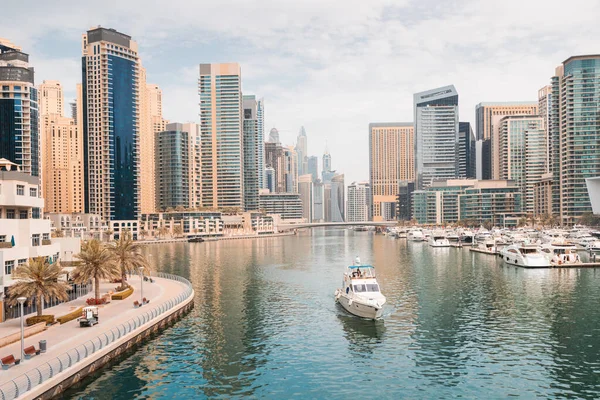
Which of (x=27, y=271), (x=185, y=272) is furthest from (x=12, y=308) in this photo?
(x=185, y=272)

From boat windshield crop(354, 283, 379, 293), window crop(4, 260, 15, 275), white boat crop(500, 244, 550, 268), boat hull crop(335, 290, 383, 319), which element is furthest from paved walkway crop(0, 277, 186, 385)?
white boat crop(500, 244, 550, 268)

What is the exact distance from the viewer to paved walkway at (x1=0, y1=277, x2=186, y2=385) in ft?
133

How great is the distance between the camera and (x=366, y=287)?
68438 millimetres

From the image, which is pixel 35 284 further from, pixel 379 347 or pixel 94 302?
pixel 379 347

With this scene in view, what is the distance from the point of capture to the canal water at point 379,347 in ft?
139

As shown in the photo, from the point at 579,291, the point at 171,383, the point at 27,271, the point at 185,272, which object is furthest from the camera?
the point at 185,272

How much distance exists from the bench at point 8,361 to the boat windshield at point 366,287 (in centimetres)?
4027

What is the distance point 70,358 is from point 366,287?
37720 mm

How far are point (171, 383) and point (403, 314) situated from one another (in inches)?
1361

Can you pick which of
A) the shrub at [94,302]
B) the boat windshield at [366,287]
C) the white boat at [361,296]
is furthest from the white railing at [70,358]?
the boat windshield at [366,287]

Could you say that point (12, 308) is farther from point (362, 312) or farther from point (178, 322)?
point (362, 312)

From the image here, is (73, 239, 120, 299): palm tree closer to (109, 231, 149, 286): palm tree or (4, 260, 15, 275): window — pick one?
(4, 260, 15, 275): window

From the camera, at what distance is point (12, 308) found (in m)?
57.6

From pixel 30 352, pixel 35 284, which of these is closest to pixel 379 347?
pixel 30 352
